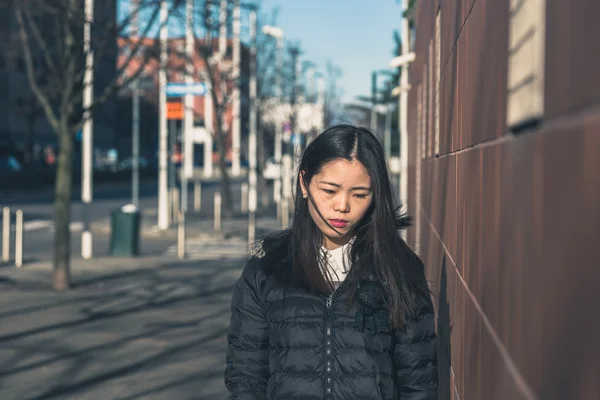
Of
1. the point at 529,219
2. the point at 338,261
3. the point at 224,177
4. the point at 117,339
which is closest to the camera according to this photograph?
the point at 529,219

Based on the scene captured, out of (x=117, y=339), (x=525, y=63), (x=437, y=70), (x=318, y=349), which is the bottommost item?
(x=117, y=339)

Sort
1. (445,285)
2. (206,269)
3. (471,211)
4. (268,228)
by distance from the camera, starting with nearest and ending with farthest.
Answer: (471,211) < (445,285) < (206,269) < (268,228)

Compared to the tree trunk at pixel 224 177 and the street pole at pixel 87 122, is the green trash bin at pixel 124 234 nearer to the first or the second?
the street pole at pixel 87 122

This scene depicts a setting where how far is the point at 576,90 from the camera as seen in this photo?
1.42 m

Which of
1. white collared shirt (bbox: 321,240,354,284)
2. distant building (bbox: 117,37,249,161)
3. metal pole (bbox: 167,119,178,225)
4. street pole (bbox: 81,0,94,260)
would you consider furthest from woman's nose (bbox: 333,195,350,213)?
metal pole (bbox: 167,119,178,225)

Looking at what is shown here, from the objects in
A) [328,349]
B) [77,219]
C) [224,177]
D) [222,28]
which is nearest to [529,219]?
[328,349]

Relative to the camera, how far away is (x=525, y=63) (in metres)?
1.96

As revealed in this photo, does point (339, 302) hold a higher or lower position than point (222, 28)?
lower

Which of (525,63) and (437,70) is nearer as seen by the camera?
(525,63)

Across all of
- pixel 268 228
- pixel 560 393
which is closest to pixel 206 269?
pixel 268 228

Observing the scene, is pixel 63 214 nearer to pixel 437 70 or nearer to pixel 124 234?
pixel 124 234

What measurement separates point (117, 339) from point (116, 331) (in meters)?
0.54

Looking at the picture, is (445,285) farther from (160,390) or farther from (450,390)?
(160,390)

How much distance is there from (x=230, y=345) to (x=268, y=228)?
26667 mm
